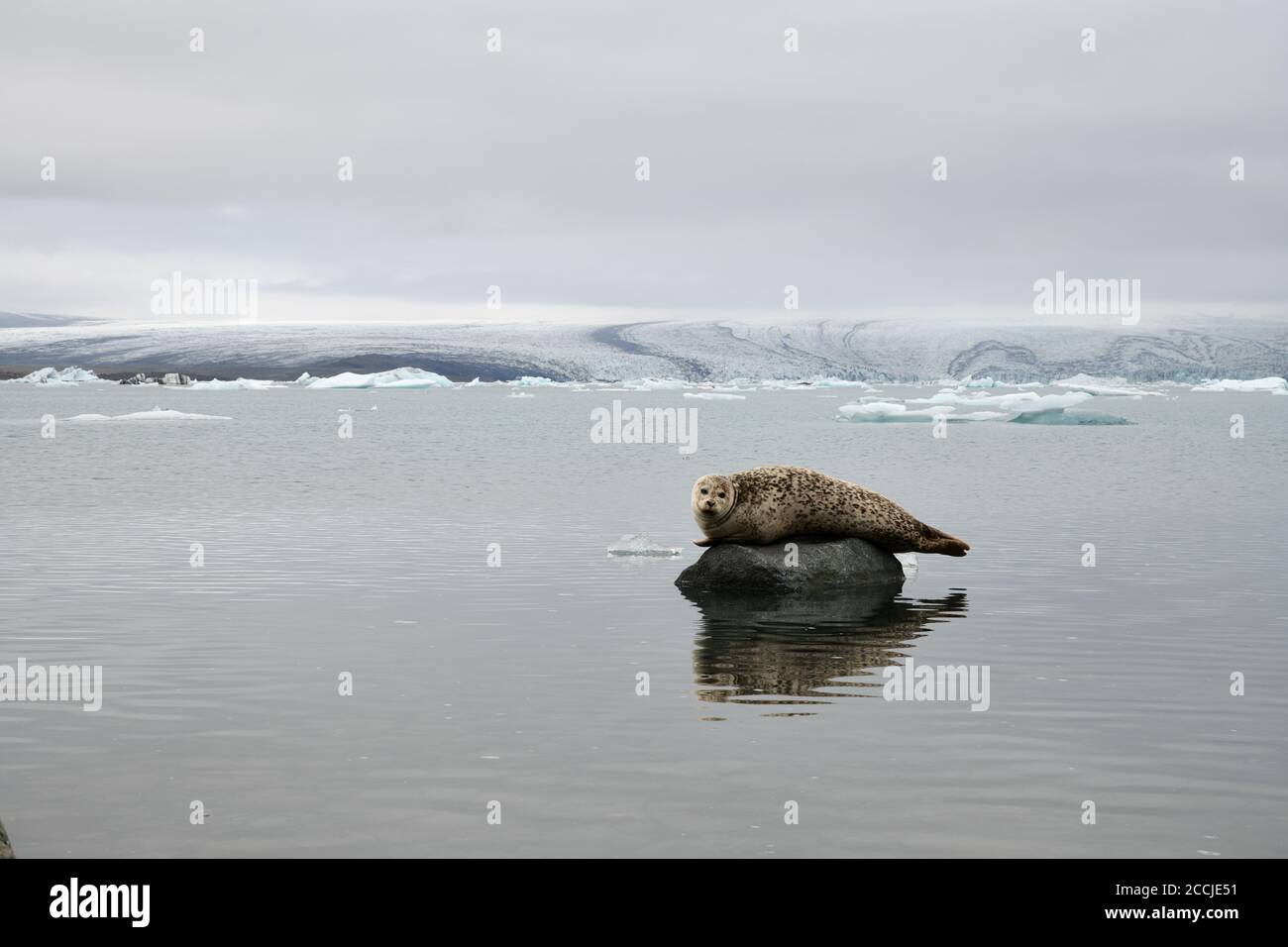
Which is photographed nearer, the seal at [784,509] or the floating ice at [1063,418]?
the seal at [784,509]

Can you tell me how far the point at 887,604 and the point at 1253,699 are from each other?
15.4ft

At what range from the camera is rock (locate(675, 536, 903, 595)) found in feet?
48.0

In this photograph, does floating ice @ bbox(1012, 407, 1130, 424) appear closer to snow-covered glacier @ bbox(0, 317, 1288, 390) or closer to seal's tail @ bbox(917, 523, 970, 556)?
seal's tail @ bbox(917, 523, 970, 556)

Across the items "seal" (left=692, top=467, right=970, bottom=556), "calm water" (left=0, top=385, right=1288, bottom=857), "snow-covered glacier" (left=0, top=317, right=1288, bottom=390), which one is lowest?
"calm water" (left=0, top=385, right=1288, bottom=857)

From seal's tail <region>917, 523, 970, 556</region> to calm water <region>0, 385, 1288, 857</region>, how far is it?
186mm

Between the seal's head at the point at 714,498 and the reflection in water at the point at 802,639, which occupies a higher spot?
the seal's head at the point at 714,498

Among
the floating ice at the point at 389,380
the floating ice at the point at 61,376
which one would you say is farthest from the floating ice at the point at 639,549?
the floating ice at the point at 61,376

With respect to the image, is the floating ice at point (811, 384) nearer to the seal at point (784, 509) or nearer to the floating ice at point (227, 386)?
the floating ice at point (227, 386)

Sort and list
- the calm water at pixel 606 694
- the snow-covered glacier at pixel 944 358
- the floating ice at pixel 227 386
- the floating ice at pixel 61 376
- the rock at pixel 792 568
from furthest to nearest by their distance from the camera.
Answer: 1. the snow-covered glacier at pixel 944 358
2. the floating ice at pixel 227 386
3. the floating ice at pixel 61 376
4. the rock at pixel 792 568
5. the calm water at pixel 606 694

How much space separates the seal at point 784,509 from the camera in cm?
1566

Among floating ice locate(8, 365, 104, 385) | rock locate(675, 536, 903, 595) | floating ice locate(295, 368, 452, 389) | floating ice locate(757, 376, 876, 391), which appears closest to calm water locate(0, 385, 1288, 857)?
rock locate(675, 536, 903, 595)

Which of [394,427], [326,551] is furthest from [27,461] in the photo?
[394,427]

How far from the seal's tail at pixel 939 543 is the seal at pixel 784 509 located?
0.48 meters
